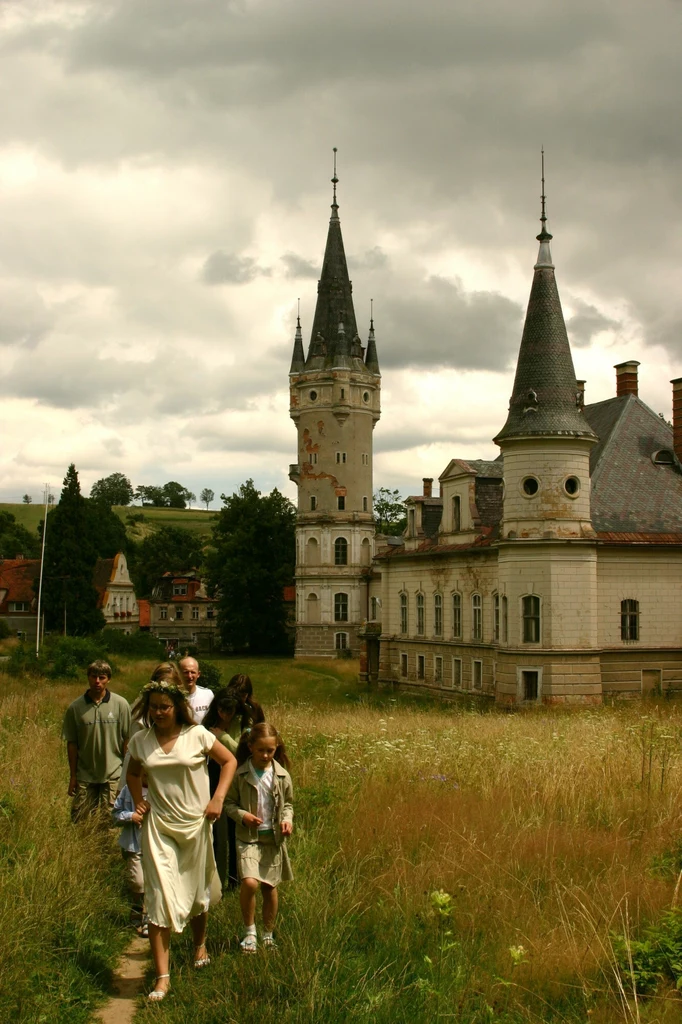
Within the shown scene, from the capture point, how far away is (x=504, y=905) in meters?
7.30

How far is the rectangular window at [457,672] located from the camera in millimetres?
38234

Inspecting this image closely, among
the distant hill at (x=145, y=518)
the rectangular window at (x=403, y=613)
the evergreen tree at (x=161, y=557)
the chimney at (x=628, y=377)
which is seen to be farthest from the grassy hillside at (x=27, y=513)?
the chimney at (x=628, y=377)

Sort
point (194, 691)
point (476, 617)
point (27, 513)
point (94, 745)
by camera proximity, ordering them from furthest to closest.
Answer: point (27, 513)
point (476, 617)
point (194, 691)
point (94, 745)

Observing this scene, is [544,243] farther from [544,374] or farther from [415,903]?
[415,903]

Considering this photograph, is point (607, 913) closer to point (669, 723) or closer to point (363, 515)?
point (669, 723)

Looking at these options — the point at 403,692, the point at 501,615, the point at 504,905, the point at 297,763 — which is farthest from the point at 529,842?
the point at 403,692

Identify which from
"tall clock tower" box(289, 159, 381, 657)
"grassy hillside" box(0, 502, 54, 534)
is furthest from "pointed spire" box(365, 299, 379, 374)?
"grassy hillside" box(0, 502, 54, 534)

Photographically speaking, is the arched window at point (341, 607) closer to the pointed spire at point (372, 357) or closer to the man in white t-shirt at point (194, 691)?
the pointed spire at point (372, 357)

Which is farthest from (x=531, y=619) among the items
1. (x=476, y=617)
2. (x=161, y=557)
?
(x=161, y=557)

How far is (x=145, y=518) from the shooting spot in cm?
14150

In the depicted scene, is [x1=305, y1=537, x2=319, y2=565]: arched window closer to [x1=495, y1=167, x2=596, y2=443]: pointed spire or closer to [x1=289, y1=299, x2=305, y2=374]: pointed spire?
[x1=289, y1=299, x2=305, y2=374]: pointed spire

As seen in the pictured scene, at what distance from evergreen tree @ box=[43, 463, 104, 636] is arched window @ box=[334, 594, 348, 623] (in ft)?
45.8

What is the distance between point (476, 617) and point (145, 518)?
358 feet

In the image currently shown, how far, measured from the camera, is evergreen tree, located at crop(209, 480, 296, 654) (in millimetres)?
68125
